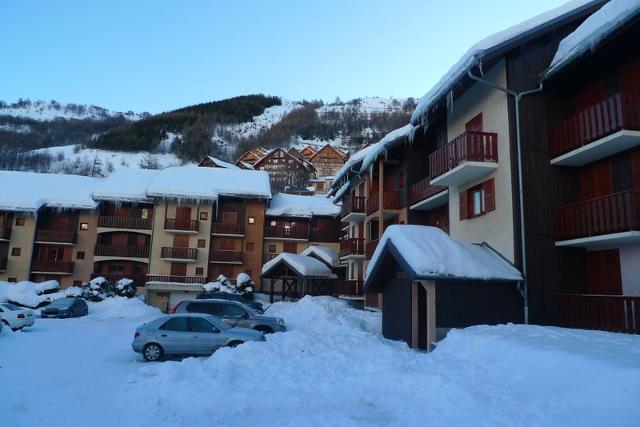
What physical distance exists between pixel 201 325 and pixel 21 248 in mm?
34989

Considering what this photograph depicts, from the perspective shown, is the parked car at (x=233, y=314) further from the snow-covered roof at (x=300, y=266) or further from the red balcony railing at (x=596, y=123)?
the snow-covered roof at (x=300, y=266)

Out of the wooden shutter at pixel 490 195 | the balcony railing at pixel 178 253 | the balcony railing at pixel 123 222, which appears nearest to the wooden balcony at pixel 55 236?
the balcony railing at pixel 123 222

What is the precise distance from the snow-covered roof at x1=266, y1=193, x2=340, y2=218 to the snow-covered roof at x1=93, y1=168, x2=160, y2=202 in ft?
38.2

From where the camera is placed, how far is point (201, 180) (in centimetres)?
4181

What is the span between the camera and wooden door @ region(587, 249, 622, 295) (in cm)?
1302

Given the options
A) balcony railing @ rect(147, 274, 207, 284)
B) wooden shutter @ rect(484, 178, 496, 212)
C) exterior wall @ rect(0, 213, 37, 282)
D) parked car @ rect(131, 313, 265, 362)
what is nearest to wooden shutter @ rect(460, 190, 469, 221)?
wooden shutter @ rect(484, 178, 496, 212)

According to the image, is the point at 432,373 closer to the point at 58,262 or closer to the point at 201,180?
the point at 201,180

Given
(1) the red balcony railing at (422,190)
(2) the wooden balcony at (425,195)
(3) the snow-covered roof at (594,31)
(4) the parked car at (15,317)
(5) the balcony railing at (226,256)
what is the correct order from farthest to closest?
(5) the balcony railing at (226,256) → (1) the red balcony railing at (422,190) → (2) the wooden balcony at (425,195) → (4) the parked car at (15,317) → (3) the snow-covered roof at (594,31)

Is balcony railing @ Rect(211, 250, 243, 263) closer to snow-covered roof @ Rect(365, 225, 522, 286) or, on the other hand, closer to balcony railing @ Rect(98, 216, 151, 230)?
balcony railing @ Rect(98, 216, 151, 230)

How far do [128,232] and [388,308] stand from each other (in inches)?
1266

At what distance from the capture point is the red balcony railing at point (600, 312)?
37.4 feet

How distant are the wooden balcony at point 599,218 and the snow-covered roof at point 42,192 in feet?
129

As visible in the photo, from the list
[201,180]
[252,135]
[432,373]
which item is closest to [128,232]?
[201,180]

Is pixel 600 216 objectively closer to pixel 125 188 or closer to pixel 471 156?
pixel 471 156
